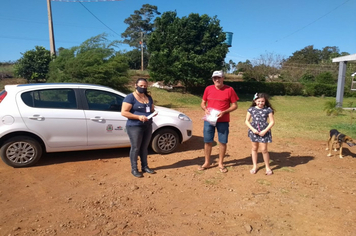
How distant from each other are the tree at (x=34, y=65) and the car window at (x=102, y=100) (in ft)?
33.4

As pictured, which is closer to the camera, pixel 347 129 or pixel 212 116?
pixel 212 116

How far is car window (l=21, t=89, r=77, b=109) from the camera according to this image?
15.4ft

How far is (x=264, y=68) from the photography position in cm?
3005

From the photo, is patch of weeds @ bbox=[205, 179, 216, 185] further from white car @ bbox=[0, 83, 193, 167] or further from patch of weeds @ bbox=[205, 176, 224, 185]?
white car @ bbox=[0, 83, 193, 167]

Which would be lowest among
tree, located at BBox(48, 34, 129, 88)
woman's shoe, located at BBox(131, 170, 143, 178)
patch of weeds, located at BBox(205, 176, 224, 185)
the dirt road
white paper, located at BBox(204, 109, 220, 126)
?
the dirt road

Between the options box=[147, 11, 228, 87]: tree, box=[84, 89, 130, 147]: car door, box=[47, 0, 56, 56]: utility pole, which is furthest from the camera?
box=[147, 11, 228, 87]: tree

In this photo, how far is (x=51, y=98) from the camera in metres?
4.86

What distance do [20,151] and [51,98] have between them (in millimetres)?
1063

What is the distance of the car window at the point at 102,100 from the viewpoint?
5094mm

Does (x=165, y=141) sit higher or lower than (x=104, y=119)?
lower

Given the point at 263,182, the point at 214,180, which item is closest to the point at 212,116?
the point at 214,180

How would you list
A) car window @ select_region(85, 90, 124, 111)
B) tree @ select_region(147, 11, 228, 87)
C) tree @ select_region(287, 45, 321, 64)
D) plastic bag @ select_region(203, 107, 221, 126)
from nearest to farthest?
plastic bag @ select_region(203, 107, 221, 126)
car window @ select_region(85, 90, 124, 111)
tree @ select_region(147, 11, 228, 87)
tree @ select_region(287, 45, 321, 64)

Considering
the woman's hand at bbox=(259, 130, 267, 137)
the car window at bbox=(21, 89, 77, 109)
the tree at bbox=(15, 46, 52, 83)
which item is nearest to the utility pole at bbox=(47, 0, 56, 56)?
the tree at bbox=(15, 46, 52, 83)

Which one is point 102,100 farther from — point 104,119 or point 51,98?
point 51,98
